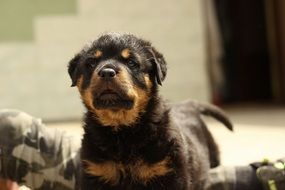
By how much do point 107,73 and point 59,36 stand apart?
343cm

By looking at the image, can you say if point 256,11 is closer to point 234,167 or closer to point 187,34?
point 187,34

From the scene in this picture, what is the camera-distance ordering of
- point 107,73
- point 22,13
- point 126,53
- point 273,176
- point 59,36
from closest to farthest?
point 107,73 → point 126,53 → point 273,176 → point 22,13 → point 59,36

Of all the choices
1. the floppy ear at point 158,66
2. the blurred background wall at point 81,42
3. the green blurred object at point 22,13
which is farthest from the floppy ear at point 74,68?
the green blurred object at point 22,13

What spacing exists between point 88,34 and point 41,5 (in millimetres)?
489

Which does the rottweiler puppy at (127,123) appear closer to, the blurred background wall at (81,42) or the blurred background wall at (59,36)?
the blurred background wall at (81,42)

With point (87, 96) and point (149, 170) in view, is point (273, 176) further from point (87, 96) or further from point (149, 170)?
point (87, 96)

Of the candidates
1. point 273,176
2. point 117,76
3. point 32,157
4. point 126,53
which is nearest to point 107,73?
point 117,76

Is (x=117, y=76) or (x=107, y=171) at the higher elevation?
(x=117, y=76)

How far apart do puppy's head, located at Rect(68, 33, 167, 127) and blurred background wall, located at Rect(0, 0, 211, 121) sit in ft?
9.75

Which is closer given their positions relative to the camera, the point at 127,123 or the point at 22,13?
the point at 127,123

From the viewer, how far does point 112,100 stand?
1610mm

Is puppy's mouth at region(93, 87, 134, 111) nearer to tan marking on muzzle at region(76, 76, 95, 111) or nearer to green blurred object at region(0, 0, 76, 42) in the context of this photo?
tan marking on muzzle at region(76, 76, 95, 111)

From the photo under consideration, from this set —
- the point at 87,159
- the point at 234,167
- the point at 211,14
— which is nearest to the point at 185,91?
the point at 211,14

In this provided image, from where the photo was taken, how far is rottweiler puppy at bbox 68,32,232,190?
5.29 ft
